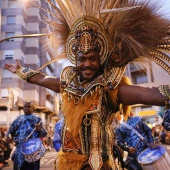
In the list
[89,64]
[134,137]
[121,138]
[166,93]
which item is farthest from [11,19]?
[166,93]

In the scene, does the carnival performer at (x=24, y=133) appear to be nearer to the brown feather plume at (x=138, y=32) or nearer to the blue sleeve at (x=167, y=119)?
the brown feather plume at (x=138, y=32)

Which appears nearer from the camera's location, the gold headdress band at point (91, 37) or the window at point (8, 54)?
the gold headdress band at point (91, 37)

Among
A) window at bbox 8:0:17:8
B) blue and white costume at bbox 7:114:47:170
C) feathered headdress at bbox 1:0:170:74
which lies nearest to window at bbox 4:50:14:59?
window at bbox 8:0:17:8

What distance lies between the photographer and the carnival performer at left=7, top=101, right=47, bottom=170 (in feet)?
18.6

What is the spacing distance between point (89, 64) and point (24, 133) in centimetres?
408

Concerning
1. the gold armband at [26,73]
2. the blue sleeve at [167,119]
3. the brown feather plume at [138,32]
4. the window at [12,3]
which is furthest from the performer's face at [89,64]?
the window at [12,3]

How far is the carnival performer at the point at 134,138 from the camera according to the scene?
5145 millimetres

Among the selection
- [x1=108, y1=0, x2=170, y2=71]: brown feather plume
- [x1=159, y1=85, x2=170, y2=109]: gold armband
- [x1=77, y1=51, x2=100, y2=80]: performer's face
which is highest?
[x1=108, y1=0, x2=170, y2=71]: brown feather plume

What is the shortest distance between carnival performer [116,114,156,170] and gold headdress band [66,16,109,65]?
3.33 meters

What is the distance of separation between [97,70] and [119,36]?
35 cm

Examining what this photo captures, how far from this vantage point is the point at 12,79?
95.3 feet

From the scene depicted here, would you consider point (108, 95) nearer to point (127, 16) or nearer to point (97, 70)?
point (97, 70)

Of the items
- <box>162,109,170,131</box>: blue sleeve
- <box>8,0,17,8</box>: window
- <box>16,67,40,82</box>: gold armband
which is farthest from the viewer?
<box>8,0,17,8</box>: window

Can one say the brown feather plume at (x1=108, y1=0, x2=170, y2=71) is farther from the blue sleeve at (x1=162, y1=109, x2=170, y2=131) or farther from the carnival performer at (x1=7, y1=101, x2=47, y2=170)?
the carnival performer at (x1=7, y1=101, x2=47, y2=170)
